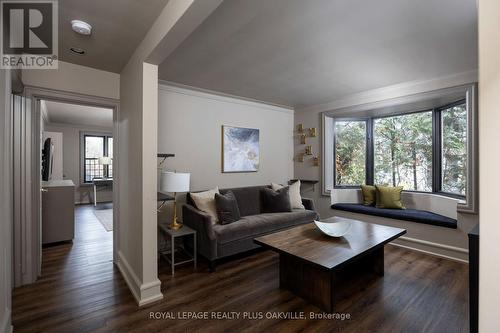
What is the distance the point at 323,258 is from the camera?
6.27ft

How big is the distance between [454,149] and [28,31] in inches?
200

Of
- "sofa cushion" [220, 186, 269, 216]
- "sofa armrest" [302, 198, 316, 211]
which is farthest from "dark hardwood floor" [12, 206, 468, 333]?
"sofa armrest" [302, 198, 316, 211]

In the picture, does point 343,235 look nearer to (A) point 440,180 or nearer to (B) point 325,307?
(B) point 325,307

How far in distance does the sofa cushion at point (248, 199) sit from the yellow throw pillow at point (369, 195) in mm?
1915

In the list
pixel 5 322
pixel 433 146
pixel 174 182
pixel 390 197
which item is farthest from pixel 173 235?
pixel 433 146

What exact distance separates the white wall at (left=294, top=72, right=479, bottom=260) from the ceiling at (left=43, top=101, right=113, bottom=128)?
417 centimetres

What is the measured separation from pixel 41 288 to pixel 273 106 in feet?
13.5

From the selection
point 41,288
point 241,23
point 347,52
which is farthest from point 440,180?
point 41,288

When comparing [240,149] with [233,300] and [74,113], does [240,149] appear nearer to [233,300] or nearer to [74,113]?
[233,300]

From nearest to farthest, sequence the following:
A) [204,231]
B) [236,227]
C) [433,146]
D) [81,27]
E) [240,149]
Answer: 1. [81,27]
2. [204,231]
3. [236,227]
4. [433,146]
5. [240,149]

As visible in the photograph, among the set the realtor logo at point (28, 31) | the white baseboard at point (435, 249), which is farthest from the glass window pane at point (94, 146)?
the white baseboard at point (435, 249)

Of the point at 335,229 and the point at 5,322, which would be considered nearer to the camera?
the point at 5,322

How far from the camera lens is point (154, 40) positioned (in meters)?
1.84

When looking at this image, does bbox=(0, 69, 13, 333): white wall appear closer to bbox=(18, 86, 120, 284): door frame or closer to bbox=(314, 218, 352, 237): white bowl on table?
bbox=(18, 86, 120, 284): door frame
